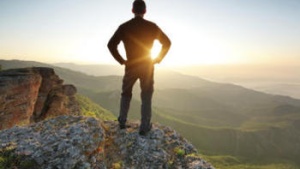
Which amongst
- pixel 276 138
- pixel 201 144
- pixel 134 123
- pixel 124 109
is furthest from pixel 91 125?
pixel 276 138

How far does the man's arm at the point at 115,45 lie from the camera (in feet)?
34.2

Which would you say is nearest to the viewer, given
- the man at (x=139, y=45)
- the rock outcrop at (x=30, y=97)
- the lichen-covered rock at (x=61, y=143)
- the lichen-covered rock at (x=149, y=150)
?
the lichen-covered rock at (x=61, y=143)

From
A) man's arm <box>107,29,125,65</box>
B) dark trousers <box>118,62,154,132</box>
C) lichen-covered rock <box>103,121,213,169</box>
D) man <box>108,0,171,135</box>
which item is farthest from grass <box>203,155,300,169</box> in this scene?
man's arm <box>107,29,125,65</box>

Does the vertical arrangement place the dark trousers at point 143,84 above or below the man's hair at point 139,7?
below

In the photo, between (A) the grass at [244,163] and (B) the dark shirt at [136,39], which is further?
(A) the grass at [244,163]

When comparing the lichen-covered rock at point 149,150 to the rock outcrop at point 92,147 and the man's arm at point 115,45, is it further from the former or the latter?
the man's arm at point 115,45

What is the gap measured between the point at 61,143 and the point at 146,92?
12.4 feet

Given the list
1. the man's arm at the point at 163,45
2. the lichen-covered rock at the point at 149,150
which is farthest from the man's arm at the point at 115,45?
the lichen-covered rock at the point at 149,150

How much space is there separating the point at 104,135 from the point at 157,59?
3.65 m

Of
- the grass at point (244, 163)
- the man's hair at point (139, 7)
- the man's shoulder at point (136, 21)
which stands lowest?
the grass at point (244, 163)

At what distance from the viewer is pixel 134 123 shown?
12.5 metres

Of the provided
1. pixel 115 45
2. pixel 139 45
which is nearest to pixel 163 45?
pixel 139 45

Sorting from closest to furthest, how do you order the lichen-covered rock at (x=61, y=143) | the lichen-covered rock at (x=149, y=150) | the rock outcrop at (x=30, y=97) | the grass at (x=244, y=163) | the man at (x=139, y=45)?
1. the lichen-covered rock at (x=61, y=143)
2. the lichen-covered rock at (x=149, y=150)
3. the man at (x=139, y=45)
4. the rock outcrop at (x=30, y=97)
5. the grass at (x=244, y=163)

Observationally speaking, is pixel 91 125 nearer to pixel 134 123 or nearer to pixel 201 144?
pixel 134 123
